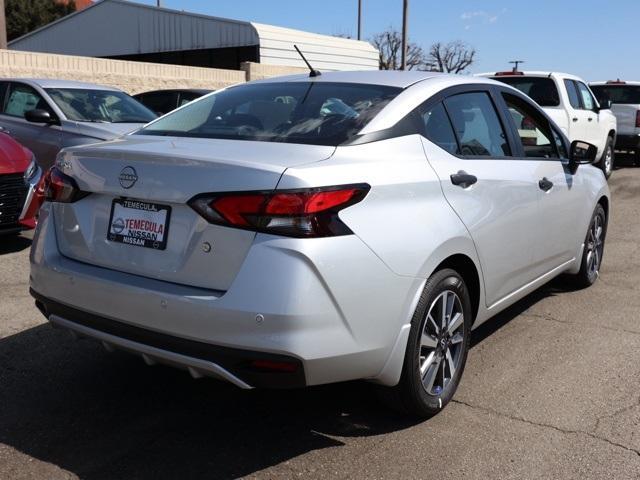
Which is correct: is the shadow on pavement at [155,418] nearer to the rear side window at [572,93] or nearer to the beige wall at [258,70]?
the rear side window at [572,93]

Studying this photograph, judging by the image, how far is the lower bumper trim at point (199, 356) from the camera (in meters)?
2.68

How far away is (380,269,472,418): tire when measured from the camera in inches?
123

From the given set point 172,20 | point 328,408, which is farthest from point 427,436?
point 172,20

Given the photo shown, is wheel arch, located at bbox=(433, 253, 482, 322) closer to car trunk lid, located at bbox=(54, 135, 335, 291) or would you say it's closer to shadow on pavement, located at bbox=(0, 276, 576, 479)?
shadow on pavement, located at bbox=(0, 276, 576, 479)

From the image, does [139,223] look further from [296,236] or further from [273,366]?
[273,366]

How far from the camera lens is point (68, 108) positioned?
8.75m

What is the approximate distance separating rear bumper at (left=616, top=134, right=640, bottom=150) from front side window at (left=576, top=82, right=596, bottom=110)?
133 inches

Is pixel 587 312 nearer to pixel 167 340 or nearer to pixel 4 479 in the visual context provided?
pixel 167 340

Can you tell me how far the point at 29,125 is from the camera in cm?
877

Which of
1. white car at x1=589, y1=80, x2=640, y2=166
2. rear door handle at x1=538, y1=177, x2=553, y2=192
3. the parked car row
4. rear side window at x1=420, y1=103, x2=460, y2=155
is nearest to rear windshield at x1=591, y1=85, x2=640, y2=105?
white car at x1=589, y1=80, x2=640, y2=166

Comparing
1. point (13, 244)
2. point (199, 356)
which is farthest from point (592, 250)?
point (13, 244)

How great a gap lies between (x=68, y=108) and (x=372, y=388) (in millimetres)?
6923

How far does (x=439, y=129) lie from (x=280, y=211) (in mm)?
1307

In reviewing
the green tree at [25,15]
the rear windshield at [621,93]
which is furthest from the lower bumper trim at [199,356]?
the green tree at [25,15]
